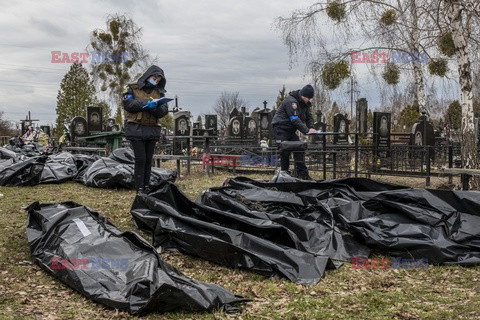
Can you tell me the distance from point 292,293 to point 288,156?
4741 millimetres

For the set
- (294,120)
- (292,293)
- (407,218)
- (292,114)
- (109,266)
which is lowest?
(292,293)

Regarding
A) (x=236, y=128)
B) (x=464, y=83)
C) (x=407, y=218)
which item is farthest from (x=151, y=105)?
(x=236, y=128)

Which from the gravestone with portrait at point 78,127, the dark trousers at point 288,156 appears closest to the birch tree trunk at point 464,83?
the dark trousers at point 288,156

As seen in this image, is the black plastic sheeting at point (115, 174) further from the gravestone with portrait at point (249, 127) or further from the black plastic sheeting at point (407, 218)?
the gravestone with portrait at point (249, 127)

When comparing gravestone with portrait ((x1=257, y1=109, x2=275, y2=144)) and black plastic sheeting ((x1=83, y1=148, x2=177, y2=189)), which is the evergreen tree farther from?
black plastic sheeting ((x1=83, y1=148, x2=177, y2=189))

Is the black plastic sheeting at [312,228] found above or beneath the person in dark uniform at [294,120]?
beneath

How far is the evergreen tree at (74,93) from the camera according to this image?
3750cm

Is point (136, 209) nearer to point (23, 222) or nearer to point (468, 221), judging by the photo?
point (23, 222)

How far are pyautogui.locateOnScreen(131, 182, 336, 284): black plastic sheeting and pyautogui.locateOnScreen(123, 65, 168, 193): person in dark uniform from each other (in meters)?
1.42

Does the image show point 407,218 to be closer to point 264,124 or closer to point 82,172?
point 82,172

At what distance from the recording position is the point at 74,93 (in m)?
37.8

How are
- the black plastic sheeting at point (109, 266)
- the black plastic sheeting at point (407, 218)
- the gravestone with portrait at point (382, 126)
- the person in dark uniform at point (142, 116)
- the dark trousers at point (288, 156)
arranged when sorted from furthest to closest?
the gravestone with portrait at point (382, 126), the dark trousers at point (288, 156), the person in dark uniform at point (142, 116), the black plastic sheeting at point (407, 218), the black plastic sheeting at point (109, 266)

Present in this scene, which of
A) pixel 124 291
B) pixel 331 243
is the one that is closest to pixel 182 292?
pixel 124 291

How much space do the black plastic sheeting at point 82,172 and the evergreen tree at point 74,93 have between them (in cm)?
2882
